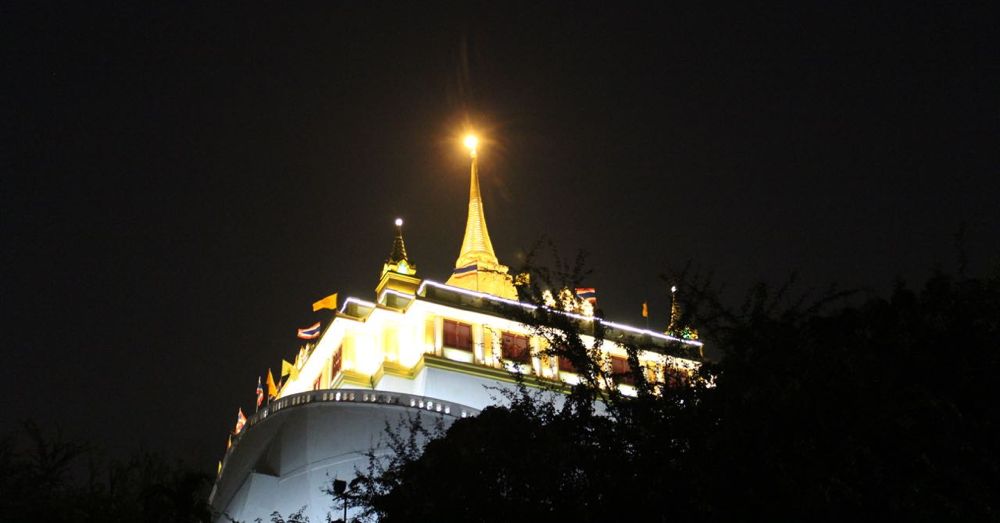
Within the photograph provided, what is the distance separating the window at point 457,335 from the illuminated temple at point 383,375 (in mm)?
32

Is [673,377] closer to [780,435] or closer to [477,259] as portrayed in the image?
[780,435]

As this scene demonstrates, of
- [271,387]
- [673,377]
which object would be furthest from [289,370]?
[673,377]

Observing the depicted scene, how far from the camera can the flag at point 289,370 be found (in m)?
41.6

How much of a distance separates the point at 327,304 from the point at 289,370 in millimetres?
4956

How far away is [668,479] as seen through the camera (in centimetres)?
1540

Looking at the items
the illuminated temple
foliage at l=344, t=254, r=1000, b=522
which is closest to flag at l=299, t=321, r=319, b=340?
the illuminated temple

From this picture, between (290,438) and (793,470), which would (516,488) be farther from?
(290,438)

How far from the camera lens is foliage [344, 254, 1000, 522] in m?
14.8

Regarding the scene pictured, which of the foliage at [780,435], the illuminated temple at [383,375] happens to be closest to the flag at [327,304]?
the illuminated temple at [383,375]

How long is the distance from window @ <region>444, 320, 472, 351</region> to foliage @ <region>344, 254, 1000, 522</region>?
1672cm

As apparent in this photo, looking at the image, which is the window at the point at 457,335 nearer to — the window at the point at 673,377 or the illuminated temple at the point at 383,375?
the illuminated temple at the point at 383,375

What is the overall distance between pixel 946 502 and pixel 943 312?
4490mm

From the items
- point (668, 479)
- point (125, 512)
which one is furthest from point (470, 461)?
point (125, 512)

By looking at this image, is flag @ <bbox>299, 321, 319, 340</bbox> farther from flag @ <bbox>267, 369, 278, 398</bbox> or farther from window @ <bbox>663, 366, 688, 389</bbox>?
window @ <bbox>663, 366, 688, 389</bbox>
